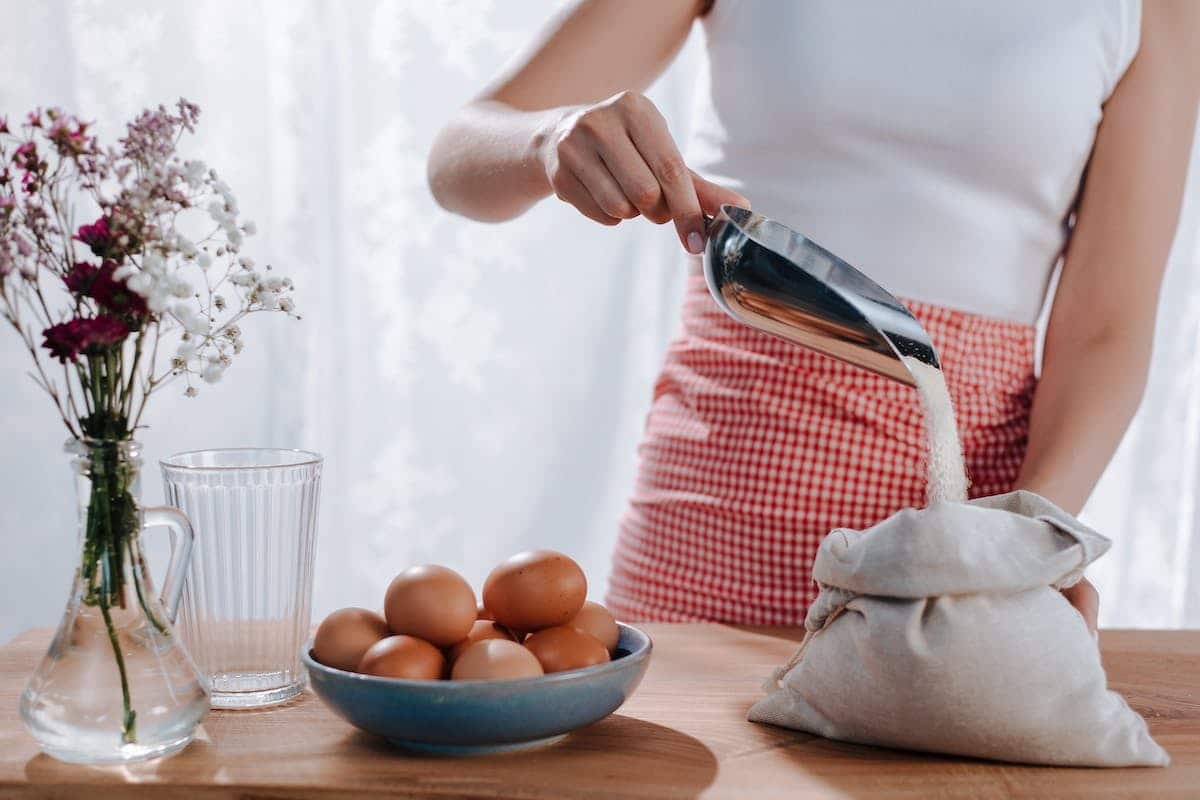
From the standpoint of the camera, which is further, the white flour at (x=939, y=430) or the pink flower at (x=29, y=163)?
the white flour at (x=939, y=430)

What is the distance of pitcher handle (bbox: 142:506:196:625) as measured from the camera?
→ 662 millimetres

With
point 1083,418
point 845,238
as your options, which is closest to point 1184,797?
point 1083,418

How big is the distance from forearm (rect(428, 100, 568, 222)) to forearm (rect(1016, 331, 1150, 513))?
502mm

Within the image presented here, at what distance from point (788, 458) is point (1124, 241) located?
0.37 m

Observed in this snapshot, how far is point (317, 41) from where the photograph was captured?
1.78 m

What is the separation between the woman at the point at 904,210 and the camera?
3.62ft

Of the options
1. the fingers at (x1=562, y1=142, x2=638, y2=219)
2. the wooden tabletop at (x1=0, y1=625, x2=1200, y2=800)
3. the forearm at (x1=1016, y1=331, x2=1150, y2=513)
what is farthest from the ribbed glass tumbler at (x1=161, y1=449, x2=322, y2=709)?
the forearm at (x1=1016, y1=331, x2=1150, y2=513)

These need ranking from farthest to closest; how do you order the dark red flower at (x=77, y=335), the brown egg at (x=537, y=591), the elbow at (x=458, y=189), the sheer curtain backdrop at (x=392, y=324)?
the sheer curtain backdrop at (x=392, y=324)
the elbow at (x=458, y=189)
the brown egg at (x=537, y=591)
the dark red flower at (x=77, y=335)

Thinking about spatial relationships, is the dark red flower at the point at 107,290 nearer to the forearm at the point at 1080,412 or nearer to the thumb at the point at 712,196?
the thumb at the point at 712,196

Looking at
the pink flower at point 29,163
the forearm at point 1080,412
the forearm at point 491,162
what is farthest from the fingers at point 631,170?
the forearm at point 1080,412

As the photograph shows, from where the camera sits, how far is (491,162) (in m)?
0.97

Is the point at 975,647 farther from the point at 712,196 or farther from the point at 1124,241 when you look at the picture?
the point at 1124,241

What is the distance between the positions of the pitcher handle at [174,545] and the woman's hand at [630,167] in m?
0.32

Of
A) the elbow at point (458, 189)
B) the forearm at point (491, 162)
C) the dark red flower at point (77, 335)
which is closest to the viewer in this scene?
the dark red flower at point (77, 335)
